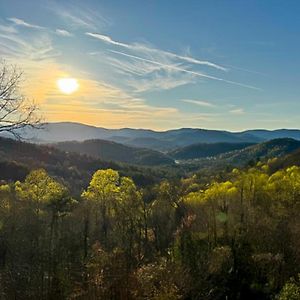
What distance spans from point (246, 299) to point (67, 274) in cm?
1961

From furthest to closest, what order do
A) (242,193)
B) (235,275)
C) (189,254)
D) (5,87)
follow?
1. (242,193)
2. (189,254)
3. (235,275)
4. (5,87)

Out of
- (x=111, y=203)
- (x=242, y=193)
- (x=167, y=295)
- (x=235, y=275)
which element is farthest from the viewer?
(x=242, y=193)

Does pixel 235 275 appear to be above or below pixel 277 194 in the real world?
below

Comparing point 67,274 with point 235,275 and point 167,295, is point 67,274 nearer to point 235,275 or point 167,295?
point 167,295

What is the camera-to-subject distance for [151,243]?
213ft

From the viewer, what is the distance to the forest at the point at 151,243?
31047 mm

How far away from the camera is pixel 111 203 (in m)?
64.7

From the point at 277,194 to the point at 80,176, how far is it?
133 metres

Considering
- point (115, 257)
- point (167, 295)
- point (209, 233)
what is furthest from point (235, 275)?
point (167, 295)

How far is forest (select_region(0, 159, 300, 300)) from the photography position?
102ft

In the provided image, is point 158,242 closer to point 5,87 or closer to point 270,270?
point 270,270

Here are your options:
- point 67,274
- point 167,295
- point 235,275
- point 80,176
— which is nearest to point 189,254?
point 235,275

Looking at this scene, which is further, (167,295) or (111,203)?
(111,203)

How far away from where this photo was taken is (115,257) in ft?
109
